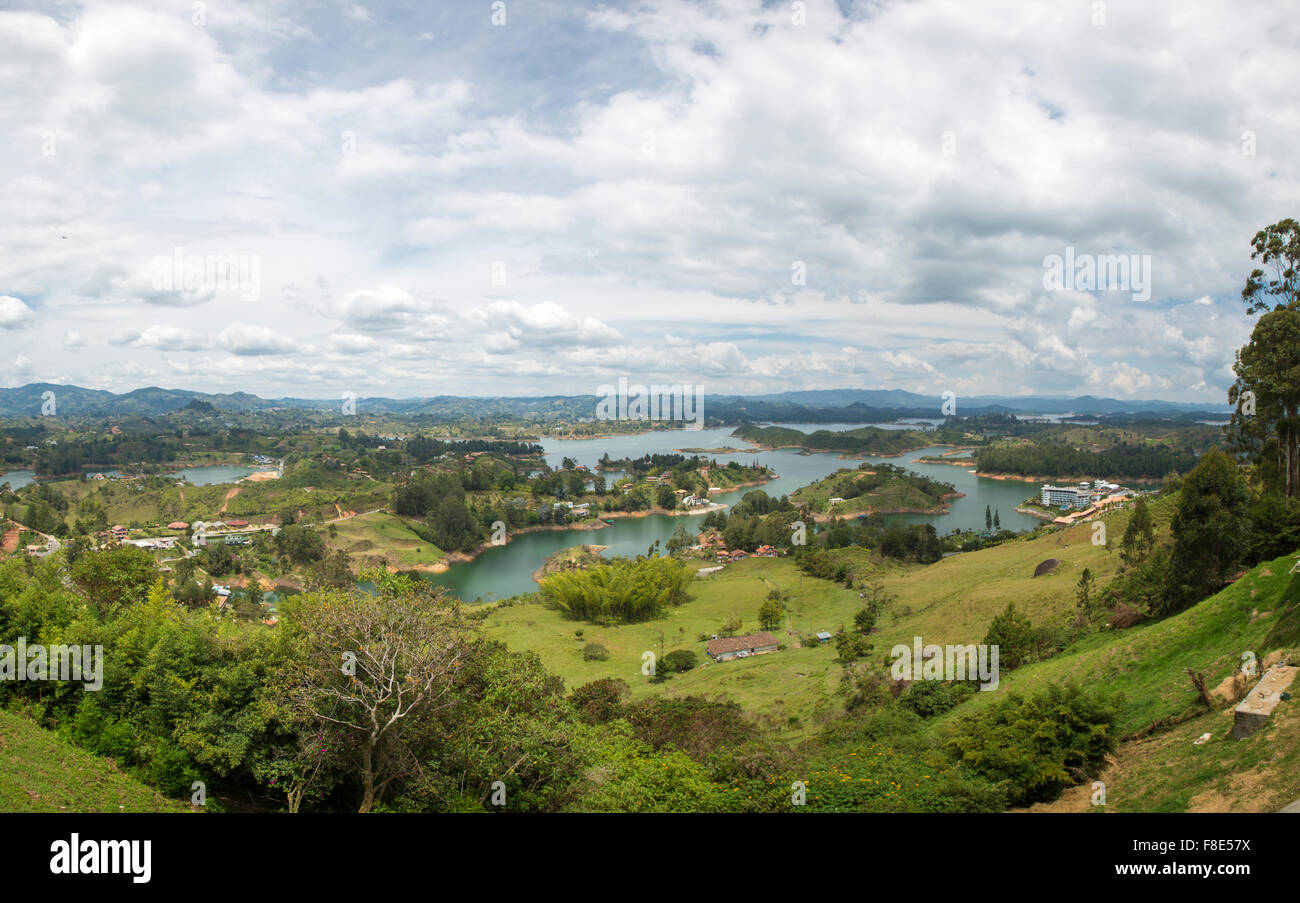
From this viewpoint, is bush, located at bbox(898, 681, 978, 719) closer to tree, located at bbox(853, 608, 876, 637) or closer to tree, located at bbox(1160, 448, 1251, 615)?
tree, located at bbox(1160, 448, 1251, 615)

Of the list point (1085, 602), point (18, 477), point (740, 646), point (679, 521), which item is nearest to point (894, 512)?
point (679, 521)

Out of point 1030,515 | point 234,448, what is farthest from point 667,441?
point 1030,515

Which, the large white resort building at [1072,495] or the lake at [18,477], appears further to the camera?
the lake at [18,477]

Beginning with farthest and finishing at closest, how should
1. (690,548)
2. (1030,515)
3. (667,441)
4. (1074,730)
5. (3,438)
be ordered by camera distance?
(667,441) < (3,438) < (1030,515) < (690,548) < (1074,730)

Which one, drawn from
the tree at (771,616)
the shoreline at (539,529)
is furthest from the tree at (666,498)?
the tree at (771,616)

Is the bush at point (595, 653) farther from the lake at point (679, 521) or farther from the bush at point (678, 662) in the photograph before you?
the lake at point (679, 521)

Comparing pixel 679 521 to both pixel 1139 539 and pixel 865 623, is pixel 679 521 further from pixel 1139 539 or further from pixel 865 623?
pixel 1139 539
